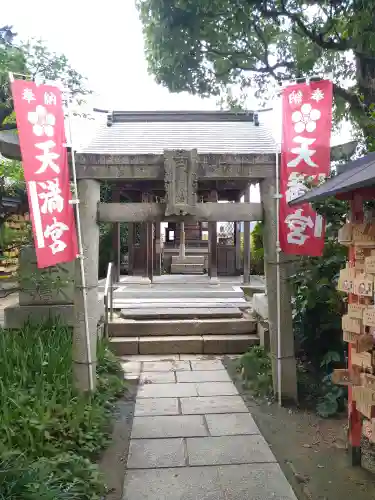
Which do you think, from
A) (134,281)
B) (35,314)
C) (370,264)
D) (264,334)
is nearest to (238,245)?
(134,281)

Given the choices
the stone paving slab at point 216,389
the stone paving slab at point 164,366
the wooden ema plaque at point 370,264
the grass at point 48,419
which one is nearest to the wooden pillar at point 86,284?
the grass at point 48,419

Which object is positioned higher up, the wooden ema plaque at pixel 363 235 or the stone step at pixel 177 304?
the wooden ema plaque at pixel 363 235

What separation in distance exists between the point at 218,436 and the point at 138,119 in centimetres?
555

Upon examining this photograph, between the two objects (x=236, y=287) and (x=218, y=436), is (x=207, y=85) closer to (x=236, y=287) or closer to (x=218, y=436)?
(x=236, y=287)

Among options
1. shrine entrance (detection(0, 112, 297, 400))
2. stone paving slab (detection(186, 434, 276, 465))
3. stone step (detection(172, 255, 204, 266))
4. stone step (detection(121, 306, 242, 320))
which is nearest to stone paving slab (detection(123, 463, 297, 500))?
stone paving slab (detection(186, 434, 276, 465))

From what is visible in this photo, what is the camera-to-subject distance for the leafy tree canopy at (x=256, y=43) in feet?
21.4

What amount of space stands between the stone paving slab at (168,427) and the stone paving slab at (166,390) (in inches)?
26.9

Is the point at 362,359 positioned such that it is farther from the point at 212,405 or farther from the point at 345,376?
the point at 212,405

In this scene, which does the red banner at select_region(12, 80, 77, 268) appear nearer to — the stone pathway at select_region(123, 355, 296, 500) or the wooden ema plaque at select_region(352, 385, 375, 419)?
the stone pathway at select_region(123, 355, 296, 500)

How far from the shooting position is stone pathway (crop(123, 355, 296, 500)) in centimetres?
324

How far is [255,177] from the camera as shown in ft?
16.3

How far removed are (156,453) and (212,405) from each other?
4.41 feet

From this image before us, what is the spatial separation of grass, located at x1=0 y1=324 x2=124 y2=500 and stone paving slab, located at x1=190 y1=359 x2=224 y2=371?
136cm

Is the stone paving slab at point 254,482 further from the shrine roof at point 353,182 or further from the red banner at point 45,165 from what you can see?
the red banner at point 45,165
